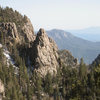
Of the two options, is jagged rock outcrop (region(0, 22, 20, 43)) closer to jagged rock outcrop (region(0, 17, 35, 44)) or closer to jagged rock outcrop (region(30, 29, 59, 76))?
jagged rock outcrop (region(0, 17, 35, 44))

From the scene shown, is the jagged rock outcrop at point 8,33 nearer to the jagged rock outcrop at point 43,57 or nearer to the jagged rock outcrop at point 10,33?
the jagged rock outcrop at point 10,33

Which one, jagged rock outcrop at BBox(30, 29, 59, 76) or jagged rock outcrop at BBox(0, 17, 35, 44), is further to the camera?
jagged rock outcrop at BBox(0, 17, 35, 44)

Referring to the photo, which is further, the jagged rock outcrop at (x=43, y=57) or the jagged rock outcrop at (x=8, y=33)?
the jagged rock outcrop at (x=8, y=33)

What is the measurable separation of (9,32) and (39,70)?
38.2m

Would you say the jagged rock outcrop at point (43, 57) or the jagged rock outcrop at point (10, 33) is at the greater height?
the jagged rock outcrop at point (10, 33)

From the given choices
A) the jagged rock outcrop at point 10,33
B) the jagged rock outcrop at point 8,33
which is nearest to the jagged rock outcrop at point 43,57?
Result: the jagged rock outcrop at point 10,33

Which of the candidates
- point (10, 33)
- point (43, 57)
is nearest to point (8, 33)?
point (10, 33)

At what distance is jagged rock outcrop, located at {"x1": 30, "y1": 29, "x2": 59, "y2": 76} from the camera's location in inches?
4156

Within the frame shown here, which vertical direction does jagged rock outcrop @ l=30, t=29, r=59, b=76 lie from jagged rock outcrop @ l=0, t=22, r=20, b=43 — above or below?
below

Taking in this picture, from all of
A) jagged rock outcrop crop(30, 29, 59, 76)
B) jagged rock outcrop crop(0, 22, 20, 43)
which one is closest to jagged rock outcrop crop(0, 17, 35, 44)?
jagged rock outcrop crop(0, 22, 20, 43)

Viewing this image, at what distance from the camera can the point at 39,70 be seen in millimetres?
103562

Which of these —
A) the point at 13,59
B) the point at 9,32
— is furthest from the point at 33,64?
the point at 9,32

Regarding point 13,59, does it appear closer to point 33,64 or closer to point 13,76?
point 33,64

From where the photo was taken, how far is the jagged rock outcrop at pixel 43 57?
346ft
